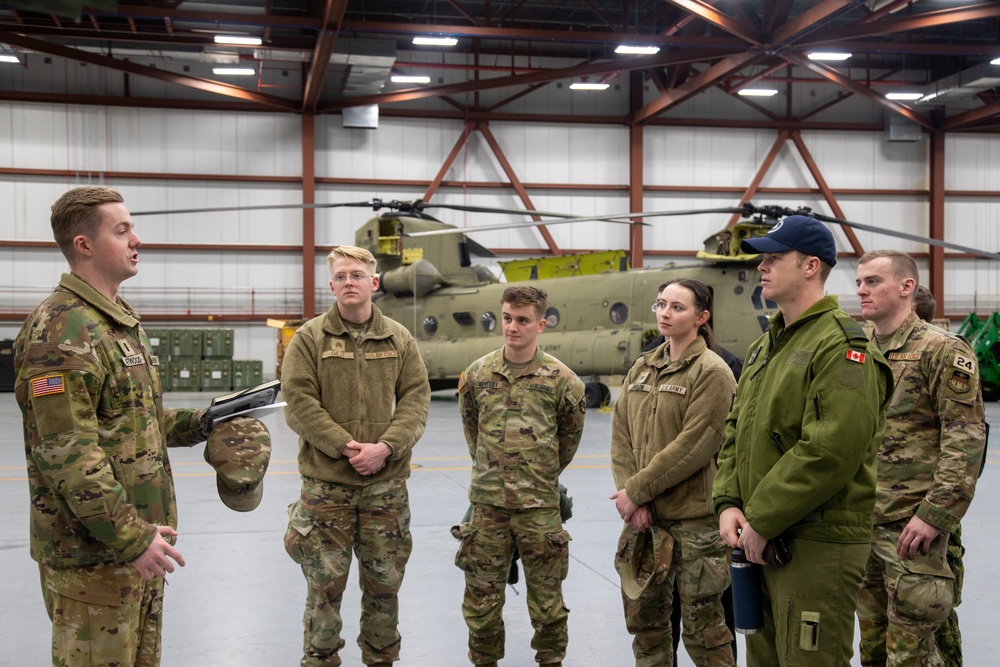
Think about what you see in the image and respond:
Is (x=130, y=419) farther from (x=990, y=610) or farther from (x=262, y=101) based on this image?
(x=262, y=101)

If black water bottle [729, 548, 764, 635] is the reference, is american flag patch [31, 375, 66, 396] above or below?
above

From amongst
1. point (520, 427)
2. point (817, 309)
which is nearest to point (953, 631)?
point (817, 309)

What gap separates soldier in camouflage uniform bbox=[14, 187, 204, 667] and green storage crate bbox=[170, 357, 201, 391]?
18.5 m

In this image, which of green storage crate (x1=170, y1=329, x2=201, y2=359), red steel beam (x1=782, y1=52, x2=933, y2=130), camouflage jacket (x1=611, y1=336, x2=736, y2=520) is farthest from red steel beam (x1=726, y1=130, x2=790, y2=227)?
camouflage jacket (x1=611, y1=336, x2=736, y2=520)

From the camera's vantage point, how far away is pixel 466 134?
23281 millimetres

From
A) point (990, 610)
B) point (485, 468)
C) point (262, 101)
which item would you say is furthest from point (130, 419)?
point (262, 101)

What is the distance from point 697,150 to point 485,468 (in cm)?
2145

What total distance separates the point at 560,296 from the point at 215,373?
9.22 meters

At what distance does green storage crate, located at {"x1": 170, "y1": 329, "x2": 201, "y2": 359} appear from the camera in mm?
20609

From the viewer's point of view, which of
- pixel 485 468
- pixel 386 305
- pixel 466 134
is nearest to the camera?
pixel 485 468

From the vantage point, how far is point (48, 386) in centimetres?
255

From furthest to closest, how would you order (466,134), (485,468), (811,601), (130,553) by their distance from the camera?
(466,134) < (485,468) < (811,601) < (130,553)

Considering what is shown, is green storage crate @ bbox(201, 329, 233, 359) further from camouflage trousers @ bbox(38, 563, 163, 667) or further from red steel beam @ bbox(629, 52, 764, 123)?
camouflage trousers @ bbox(38, 563, 163, 667)

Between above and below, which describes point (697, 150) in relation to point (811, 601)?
above
